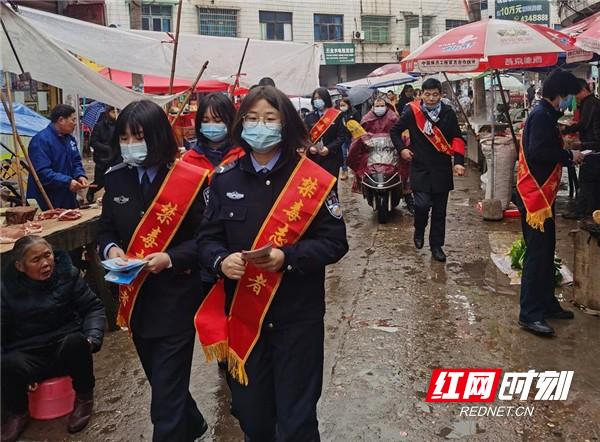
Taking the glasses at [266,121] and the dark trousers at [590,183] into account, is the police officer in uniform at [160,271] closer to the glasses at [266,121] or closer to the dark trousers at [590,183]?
the glasses at [266,121]

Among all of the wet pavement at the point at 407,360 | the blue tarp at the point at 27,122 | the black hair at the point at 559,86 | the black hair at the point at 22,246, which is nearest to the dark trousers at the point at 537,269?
the wet pavement at the point at 407,360

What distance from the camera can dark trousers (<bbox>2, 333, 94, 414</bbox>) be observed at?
317 cm

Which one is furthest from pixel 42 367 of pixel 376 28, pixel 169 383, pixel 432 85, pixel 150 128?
pixel 376 28

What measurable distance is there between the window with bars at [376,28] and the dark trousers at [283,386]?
101ft

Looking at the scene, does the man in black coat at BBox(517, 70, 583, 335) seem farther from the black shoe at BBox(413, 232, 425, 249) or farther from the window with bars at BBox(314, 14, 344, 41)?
the window with bars at BBox(314, 14, 344, 41)

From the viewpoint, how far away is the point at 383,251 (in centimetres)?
659

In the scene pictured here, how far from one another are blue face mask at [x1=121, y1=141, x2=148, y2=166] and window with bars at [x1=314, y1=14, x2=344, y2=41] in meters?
28.9

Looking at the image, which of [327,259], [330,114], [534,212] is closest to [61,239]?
[327,259]

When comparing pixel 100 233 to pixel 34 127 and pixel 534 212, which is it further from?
pixel 34 127

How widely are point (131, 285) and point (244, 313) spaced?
0.60 metres

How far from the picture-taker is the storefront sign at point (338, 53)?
98.6 feet

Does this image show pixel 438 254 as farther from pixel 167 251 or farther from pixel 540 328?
pixel 167 251

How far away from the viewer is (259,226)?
2344 mm

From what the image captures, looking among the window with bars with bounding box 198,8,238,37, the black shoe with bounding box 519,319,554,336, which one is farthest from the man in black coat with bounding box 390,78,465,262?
the window with bars with bounding box 198,8,238,37
